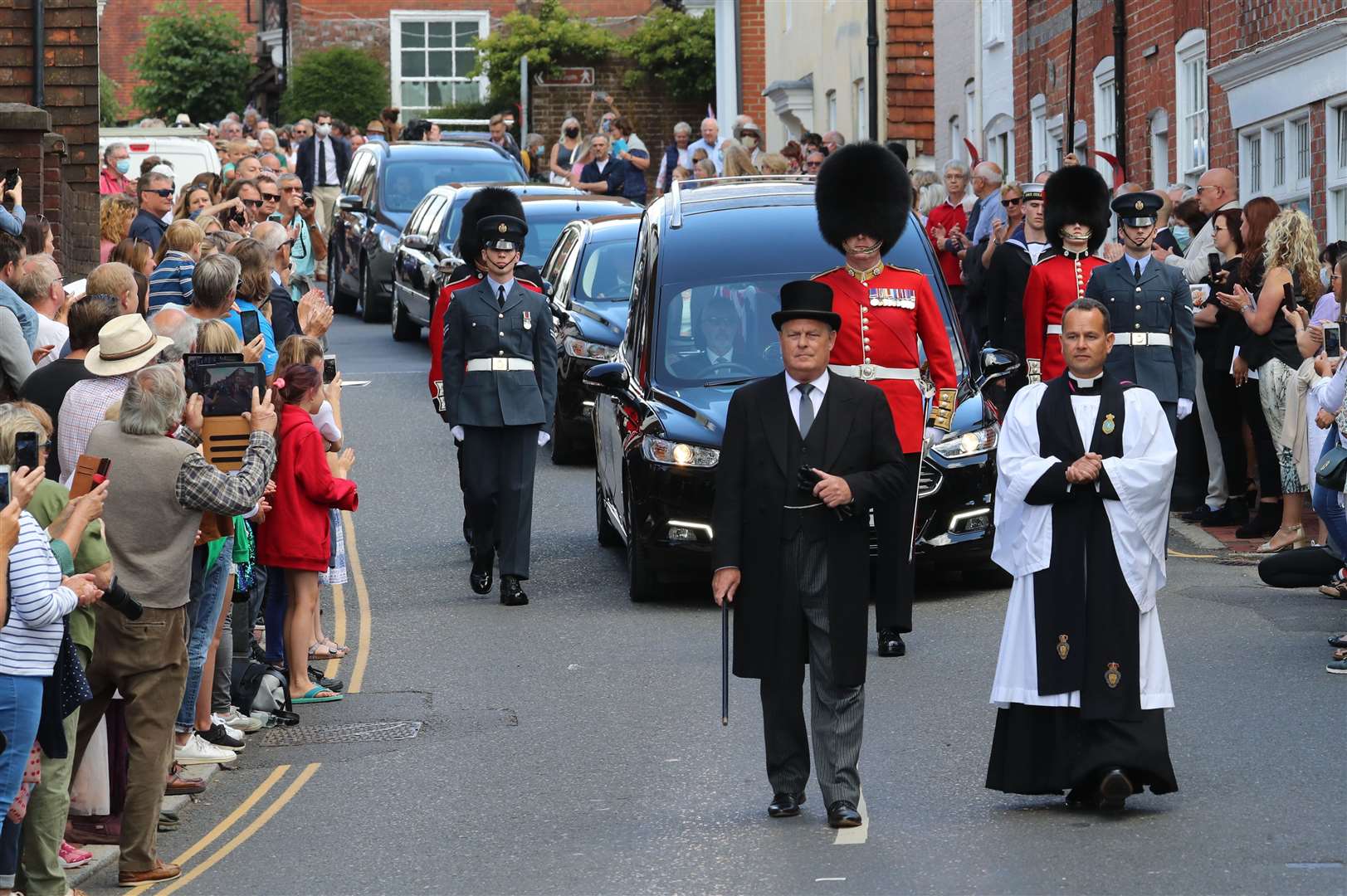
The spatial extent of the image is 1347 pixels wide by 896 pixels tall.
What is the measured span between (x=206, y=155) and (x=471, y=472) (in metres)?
16.5

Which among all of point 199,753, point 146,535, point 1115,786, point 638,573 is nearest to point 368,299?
point 638,573

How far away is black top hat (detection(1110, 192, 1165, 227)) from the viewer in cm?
1318

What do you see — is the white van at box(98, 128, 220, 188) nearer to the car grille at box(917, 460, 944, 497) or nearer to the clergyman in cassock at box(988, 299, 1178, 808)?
the car grille at box(917, 460, 944, 497)

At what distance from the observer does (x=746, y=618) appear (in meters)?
8.24

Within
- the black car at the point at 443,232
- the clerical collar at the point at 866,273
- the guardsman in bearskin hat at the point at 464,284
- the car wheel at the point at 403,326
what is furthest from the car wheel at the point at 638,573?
the car wheel at the point at 403,326

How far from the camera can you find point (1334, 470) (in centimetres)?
1091

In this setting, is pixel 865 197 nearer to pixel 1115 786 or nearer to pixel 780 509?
pixel 780 509

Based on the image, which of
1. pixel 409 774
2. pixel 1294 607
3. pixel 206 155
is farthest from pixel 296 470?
pixel 206 155

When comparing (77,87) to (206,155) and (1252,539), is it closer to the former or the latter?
(206,155)

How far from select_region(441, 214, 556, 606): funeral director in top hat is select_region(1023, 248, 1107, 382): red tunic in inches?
115

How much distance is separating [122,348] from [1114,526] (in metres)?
3.96

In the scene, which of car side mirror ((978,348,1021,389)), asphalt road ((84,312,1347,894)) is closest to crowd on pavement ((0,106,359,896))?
asphalt road ((84,312,1347,894))

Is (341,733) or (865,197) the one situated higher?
(865,197)

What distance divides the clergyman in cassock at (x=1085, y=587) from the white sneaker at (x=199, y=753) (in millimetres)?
3442
